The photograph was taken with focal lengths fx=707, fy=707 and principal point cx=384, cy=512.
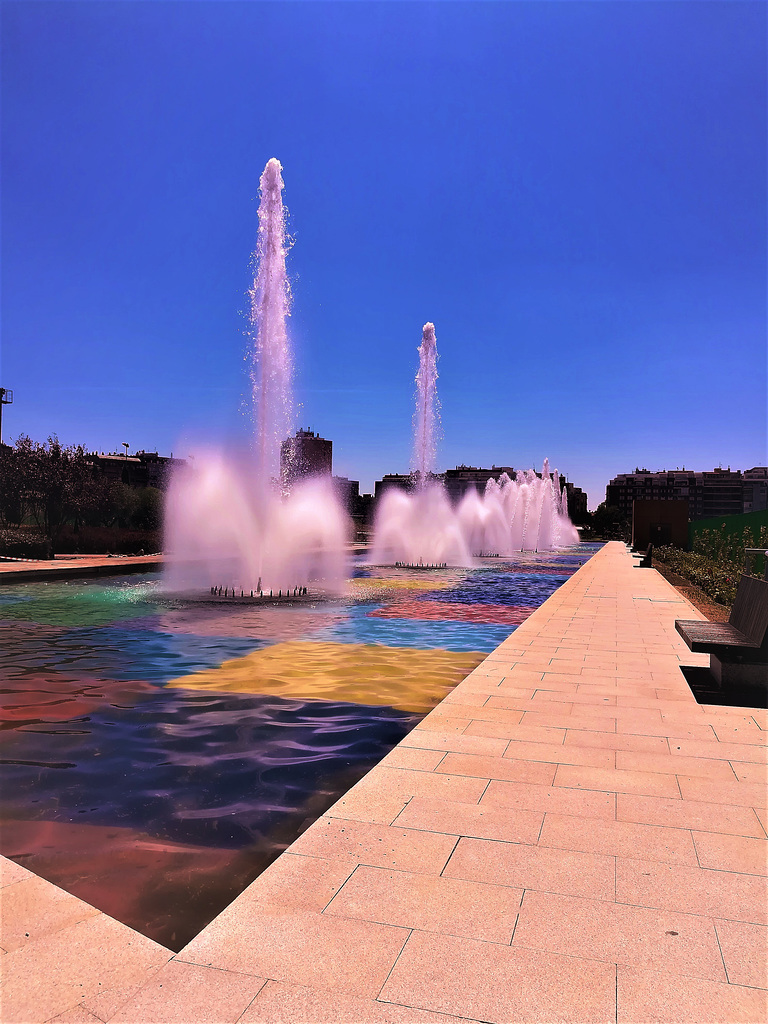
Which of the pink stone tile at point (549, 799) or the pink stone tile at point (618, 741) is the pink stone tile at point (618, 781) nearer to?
the pink stone tile at point (549, 799)

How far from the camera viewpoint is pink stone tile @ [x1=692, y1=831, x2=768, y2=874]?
11.2 feet

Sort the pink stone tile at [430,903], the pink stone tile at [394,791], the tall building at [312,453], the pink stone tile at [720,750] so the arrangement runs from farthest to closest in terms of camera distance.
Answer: the tall building at [312,453] < the pink stone tile at [720,750] < the pink stone tile at [394,791] < the pink stone tile at [430,903]

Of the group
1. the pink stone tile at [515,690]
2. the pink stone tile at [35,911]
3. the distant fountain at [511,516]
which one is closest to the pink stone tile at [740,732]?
the pink stone tile at [515,690]

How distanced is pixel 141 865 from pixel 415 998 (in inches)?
76.6

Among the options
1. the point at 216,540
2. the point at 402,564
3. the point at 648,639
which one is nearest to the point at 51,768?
the point at 648,639

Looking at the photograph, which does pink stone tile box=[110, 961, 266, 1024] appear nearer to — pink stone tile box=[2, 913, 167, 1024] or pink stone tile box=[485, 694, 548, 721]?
pink stone tile box=[2, 913, 167, 1024]

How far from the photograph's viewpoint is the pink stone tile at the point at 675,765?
470 centimetres

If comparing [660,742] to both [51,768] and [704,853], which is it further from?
[51,768]

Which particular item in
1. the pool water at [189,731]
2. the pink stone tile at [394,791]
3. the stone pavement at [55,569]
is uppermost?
the stone pavement at [55,569]

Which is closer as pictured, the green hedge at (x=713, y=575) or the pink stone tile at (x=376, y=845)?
the pink stone tile at (x=376, y=845)

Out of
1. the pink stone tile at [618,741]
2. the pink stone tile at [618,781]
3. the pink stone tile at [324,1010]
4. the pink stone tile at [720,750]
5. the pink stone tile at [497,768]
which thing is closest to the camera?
the pink stone tile at [324,1010]

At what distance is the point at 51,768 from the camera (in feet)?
17.0

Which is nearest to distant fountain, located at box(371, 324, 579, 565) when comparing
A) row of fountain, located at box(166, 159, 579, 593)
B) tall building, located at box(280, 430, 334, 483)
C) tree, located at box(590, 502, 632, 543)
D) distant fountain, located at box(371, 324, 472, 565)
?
distant fountain, located at box(371, 324, 472, 565)

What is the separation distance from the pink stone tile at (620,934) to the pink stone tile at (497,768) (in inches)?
58.3
